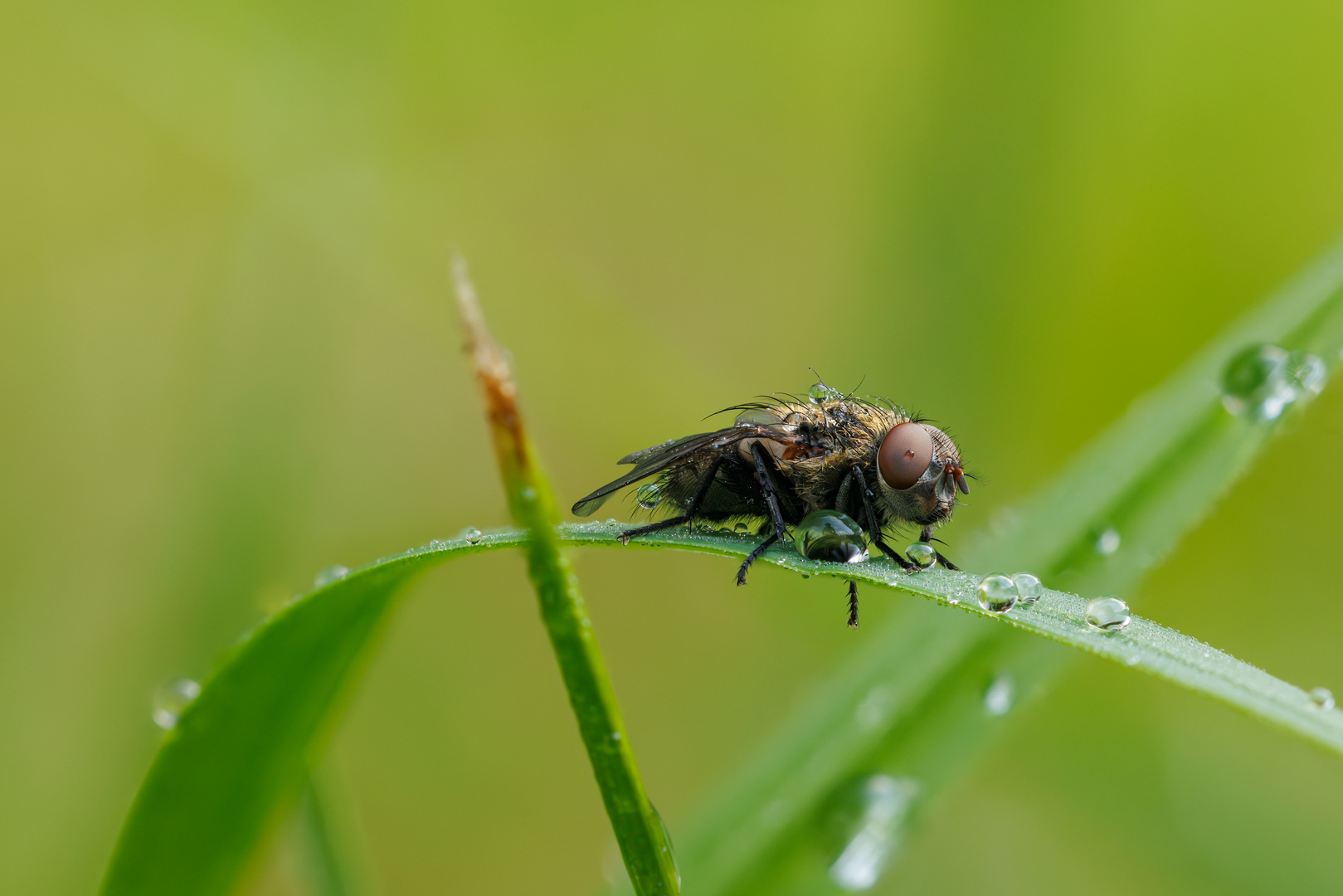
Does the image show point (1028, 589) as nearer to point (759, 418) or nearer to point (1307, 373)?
point (1307, 373)

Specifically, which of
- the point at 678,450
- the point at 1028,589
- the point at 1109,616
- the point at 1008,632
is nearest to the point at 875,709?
the point at 1008,632

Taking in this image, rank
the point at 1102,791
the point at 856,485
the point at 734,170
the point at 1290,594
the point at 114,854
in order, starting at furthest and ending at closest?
the point at 734,170, the point at 1290,594, the point at 1102,791, the point at 856,485, the point at 114,854

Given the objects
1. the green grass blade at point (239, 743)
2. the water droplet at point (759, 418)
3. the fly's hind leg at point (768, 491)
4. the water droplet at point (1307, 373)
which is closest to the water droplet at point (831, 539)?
the fly's hind leg at point (768, 491)

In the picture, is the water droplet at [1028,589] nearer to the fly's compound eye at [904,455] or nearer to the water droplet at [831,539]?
the water droplet at [831,539]

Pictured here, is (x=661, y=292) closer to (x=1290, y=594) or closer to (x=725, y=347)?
(x=725, y=347)

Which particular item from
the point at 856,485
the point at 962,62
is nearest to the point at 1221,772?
the point at 856,485

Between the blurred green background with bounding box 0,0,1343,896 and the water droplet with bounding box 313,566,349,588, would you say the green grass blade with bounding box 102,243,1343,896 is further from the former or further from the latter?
the blurred green background with bounding box 0,0,1343,896
